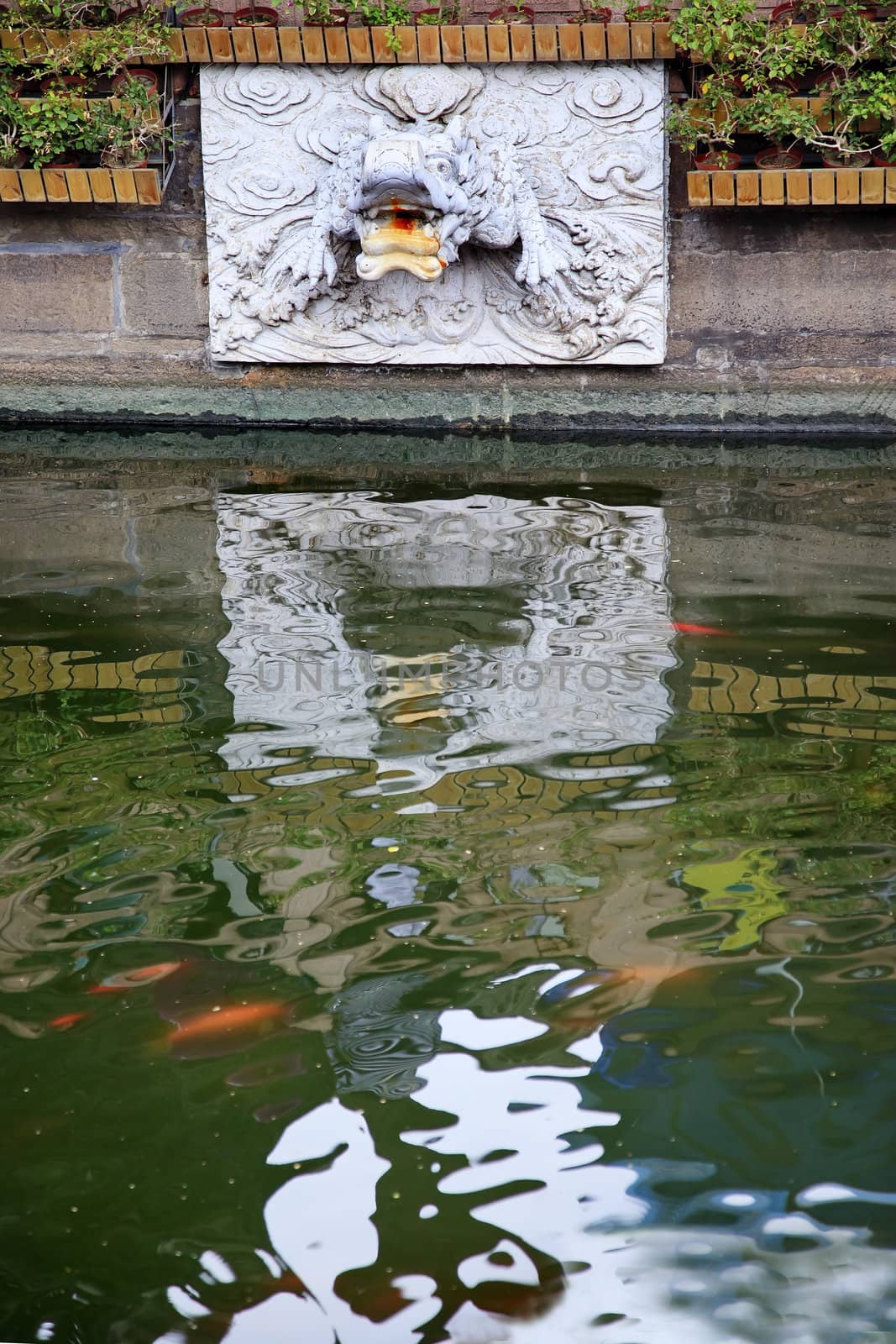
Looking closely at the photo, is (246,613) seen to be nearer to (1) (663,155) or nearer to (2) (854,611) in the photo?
(2) (854,611)

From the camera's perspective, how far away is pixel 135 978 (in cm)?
204

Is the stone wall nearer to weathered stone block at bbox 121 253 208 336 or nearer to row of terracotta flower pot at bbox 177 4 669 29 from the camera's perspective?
weathered stone block at bbox 121 253 208 336

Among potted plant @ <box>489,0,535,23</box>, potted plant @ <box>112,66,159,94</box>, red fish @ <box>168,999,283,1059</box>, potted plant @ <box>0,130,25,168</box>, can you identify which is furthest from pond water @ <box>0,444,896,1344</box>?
potted plant @ <box>489,0,535,23</box>

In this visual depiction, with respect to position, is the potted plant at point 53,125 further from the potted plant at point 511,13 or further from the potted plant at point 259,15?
the potted plant at point 511,13

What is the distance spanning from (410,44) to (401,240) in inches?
32.1

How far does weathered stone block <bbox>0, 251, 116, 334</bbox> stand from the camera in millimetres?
5848

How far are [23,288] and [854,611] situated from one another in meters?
4.12

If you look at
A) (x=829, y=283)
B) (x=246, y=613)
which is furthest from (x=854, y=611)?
(x=829, y=283)

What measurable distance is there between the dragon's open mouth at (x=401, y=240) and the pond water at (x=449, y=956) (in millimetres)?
2083

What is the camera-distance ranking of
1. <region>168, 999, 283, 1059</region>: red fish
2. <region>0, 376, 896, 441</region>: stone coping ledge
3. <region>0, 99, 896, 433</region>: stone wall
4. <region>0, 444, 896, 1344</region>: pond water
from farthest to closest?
<region>0, 376, 896, 441</region>: stone coping ledge
<region>0, 99, 896, 433</region>: stone wall
<region>168, 999, 283, 1059</region>: red fish
<region>0, 444, 896, 1344</region>: pond water

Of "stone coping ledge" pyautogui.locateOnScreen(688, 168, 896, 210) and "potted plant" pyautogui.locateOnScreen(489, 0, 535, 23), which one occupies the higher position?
"potted plant" pyautogui.locateOnScreen(489, 0, 535, 23)

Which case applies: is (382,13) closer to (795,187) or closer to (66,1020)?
(795,187)

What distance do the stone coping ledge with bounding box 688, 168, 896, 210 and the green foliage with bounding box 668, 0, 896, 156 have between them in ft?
0.44

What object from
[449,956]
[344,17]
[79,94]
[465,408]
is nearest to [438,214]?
[465,408]
